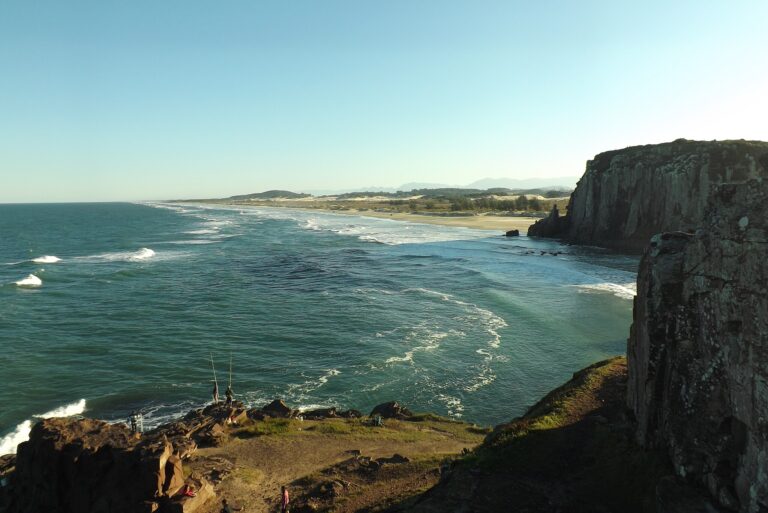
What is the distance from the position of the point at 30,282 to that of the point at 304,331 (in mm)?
39363

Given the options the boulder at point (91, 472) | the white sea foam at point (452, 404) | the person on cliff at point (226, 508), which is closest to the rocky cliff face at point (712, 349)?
the white sea foam at point (452, 404)

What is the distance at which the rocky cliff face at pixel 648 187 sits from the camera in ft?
241

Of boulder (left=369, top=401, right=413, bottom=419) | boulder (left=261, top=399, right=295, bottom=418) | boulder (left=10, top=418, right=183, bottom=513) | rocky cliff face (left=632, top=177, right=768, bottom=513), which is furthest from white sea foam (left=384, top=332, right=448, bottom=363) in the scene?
rocky cliff face (left=632, top=177, right=768, bottom=513)

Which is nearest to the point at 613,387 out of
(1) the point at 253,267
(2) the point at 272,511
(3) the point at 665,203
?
(2) the point at 272,511

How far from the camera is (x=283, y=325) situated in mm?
41125

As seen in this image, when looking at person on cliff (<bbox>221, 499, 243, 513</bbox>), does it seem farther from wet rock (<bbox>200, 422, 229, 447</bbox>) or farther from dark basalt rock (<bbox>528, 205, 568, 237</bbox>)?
dark basalt rock (<bbox>528, 205, 568, 237</bbox>)

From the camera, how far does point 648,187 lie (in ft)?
278

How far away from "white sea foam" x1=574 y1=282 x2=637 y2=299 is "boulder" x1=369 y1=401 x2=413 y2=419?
32914 mm

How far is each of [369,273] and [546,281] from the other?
2177cm

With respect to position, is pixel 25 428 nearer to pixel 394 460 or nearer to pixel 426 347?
pixel 394 460

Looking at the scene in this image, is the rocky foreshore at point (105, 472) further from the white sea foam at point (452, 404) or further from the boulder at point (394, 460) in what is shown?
the white sea foam at point (452, 404)

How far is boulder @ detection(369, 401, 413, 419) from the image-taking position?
980 inches

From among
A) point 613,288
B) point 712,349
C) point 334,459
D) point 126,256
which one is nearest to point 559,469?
point 712,349

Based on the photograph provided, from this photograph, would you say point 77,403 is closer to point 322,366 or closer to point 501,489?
point 322,366
